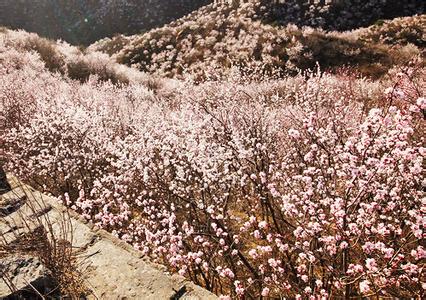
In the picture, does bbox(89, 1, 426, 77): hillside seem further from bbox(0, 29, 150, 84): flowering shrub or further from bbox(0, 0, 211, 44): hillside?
bbox(0, 0, 211, 44): hillside

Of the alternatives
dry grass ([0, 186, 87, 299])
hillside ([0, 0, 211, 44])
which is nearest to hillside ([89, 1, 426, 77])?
dry grass ([0, 186, 87, 299])

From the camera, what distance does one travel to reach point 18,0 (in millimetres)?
45188

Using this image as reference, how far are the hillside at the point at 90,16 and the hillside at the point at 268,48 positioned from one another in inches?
619

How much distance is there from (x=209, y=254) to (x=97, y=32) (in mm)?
43684

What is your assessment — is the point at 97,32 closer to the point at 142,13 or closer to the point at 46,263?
the point at 142,13

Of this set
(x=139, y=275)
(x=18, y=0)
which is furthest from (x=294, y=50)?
(x=18, y=0)

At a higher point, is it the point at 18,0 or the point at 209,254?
the point at 18,0

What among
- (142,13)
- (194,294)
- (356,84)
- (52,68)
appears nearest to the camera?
(194,294)

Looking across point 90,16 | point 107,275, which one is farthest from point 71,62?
point 90,16

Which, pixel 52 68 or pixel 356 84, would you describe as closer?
pixel 356 84

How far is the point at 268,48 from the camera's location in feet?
67.1

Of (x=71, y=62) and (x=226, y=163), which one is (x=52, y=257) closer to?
(x=226, y=163)

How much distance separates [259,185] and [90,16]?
4694 cm

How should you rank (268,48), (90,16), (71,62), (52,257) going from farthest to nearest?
(90,16)
(268,48)
(71,62)
(52,257)
